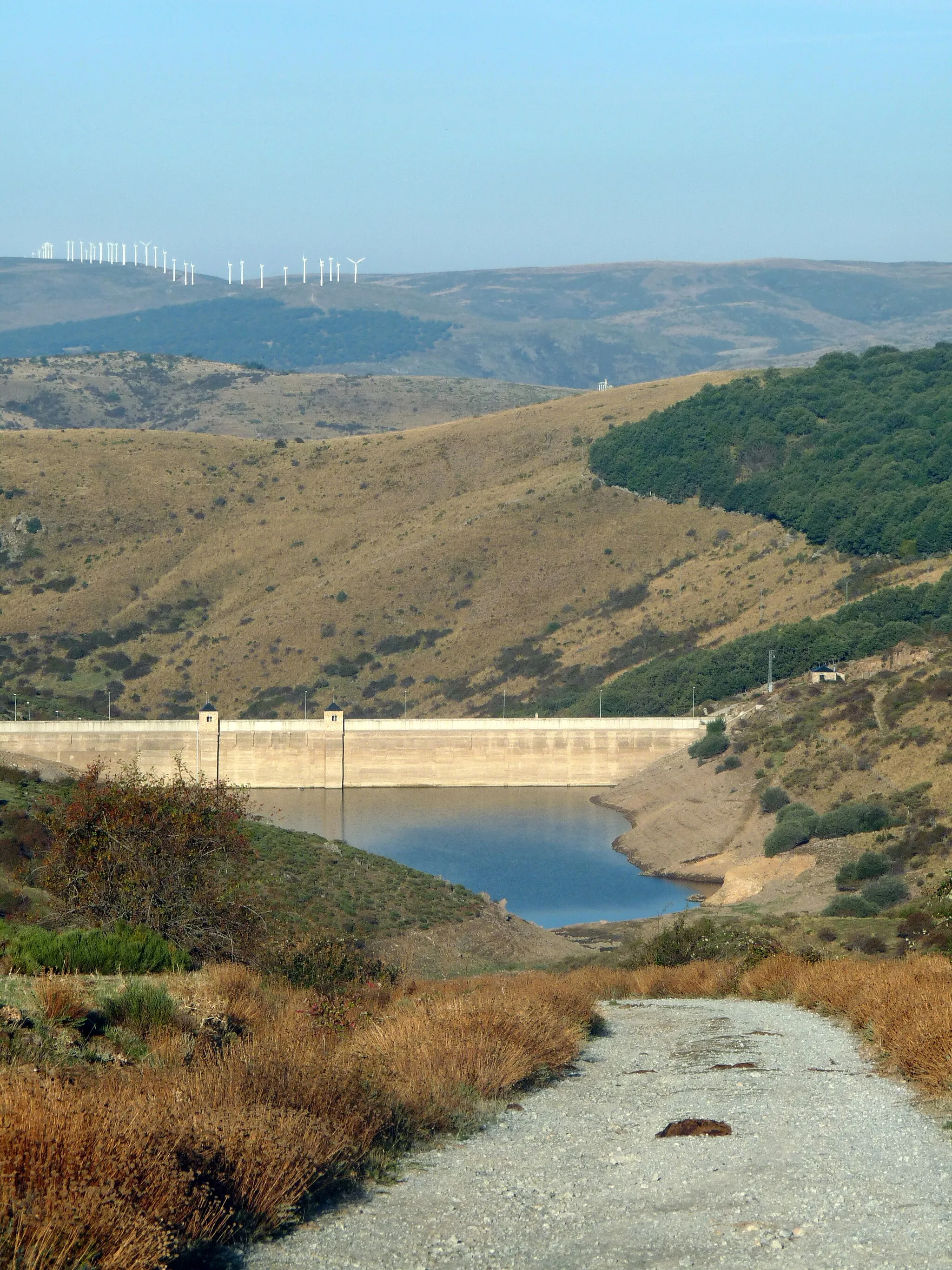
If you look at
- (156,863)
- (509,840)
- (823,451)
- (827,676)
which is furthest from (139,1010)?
(823,451)

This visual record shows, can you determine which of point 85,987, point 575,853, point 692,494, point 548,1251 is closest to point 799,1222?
point 548,1251

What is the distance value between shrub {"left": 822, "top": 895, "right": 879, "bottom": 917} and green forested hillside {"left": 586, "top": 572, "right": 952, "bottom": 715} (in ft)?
147

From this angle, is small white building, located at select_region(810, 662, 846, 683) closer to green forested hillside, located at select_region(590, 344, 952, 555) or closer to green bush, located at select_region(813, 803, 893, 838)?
green forested hillside, located at select_region(590, 344, 952, 555)

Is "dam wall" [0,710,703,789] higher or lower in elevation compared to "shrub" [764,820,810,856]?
lower

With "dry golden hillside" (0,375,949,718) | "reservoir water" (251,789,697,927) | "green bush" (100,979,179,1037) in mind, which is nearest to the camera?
"green bush" (100,979,179,1037)

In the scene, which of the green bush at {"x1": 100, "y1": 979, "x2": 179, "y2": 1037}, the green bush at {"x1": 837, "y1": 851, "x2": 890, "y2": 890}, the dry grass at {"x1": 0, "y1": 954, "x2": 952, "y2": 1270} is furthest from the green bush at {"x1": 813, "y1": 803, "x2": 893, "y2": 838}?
the green bush at {"x1": 100, "y1": 979, "x2": 179, "y2": 1037}

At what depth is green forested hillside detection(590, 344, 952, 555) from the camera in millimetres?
131625

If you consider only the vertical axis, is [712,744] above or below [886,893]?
below

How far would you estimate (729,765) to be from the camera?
95188 millimetres

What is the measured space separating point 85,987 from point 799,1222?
729 cm

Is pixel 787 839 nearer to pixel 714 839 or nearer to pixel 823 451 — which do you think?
pixel 714 839

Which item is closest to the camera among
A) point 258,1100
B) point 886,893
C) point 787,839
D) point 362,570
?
point 258,1100

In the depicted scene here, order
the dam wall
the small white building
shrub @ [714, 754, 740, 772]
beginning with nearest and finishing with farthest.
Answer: shrub @ [714, 754, 740, 772] → the small white building → the dam wall

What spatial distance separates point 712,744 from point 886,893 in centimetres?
3893
